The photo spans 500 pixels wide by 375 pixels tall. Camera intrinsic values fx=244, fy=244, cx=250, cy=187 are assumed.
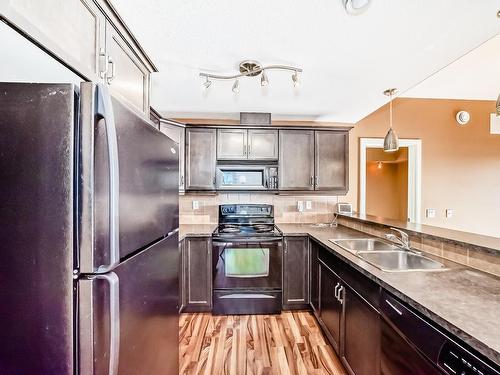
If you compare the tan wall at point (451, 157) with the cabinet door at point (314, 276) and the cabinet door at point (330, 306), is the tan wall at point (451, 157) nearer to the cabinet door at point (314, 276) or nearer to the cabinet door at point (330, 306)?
the cabinet door at point (314, 276)

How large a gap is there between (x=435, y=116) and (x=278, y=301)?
11.0 ft

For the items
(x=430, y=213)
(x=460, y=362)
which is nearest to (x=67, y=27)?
(x=460, y=362)

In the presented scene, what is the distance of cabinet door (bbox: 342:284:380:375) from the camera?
1376 millimetres

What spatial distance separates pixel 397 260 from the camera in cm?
192

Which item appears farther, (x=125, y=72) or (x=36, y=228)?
(x=125, y=72)

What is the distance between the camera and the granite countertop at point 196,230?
2.70 m

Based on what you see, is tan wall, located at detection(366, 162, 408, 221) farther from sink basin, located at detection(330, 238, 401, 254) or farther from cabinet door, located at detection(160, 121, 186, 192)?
cabinet door, located at detection(160, 121, 186, 192)

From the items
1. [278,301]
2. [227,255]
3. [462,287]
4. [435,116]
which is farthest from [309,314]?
[435,116]

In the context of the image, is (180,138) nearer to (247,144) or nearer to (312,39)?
(247,144)

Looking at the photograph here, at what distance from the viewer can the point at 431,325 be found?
0.97m

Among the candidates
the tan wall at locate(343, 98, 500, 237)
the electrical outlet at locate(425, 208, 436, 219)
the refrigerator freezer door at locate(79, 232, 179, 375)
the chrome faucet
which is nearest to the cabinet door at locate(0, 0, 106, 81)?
the refrigerator freezer door at locate(79, 232, 179, 375)

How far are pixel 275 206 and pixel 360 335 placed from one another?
77.3 inches

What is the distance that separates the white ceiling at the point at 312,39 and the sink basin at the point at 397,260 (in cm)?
148

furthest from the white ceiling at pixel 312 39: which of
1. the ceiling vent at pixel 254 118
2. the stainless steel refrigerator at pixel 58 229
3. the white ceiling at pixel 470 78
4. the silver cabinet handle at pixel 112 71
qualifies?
the stainless steel refrigerator at pixel 58 229
